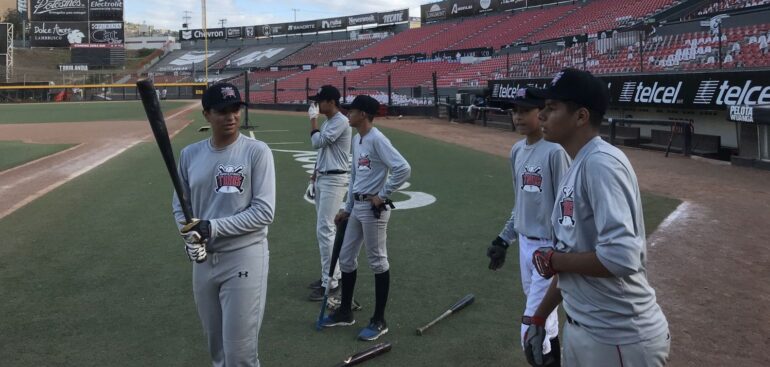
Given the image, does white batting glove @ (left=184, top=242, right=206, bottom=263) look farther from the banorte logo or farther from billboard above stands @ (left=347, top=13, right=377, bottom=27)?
the banorte logo

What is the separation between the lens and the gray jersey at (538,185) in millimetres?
3485

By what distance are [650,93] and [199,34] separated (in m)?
74.6

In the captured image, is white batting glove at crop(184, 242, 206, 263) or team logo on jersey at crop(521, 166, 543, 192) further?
team logo on jersey at crop(521, 166, 543, 192)

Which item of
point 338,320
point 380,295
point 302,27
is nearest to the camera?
point 380,295

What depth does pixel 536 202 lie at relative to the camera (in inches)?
140

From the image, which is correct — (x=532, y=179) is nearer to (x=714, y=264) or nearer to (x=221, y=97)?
(x=221, y=97)

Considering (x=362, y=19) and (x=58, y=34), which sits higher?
(x=362, y=19)

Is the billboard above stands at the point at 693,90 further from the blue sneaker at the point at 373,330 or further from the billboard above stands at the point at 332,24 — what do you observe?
the billboard above stands at the point at 332,24

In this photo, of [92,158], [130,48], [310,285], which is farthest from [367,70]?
[130,48]

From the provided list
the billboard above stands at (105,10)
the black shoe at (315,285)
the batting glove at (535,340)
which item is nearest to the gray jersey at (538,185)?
the batting glove at (535,340)

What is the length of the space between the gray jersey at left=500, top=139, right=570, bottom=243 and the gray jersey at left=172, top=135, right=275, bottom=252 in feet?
5.01


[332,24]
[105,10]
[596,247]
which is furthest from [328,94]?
[105,10]

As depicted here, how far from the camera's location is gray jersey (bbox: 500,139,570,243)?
348 cm

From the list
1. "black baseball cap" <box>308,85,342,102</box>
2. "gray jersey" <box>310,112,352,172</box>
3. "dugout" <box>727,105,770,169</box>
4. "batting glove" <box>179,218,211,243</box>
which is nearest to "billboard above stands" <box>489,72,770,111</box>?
"dugout" <box>727,105,770,169</box>
